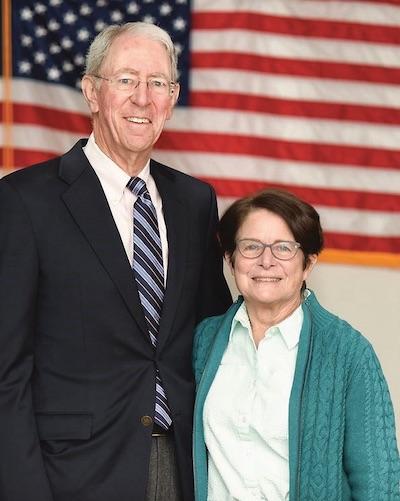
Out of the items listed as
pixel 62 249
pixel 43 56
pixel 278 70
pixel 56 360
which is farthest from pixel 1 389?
pixel 278 70

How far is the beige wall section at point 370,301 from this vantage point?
15.8ft

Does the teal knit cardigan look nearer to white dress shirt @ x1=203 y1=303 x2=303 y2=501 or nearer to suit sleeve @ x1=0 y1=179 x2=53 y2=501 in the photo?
white dress shirt @ x1=203 y1=303 x2=303 y2=501

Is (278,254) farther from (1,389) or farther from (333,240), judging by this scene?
(333,240)

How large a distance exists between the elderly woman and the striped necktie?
0.11 meters

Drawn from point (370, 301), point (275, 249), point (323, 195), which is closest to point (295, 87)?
point (323, 195)

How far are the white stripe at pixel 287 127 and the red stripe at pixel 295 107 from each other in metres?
0.02

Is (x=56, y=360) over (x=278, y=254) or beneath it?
beneath

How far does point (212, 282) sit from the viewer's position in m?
3.24

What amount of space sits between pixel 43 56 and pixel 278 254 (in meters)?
1.92

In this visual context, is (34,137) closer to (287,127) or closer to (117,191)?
(287,127)

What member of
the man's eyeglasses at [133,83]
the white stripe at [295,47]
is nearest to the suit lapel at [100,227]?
the man's eyeglasses at [133,83]

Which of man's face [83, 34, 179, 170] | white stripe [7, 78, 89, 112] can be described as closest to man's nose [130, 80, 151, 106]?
man's face [83, 34, 179, 170]

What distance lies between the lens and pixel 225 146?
4648 millimetres

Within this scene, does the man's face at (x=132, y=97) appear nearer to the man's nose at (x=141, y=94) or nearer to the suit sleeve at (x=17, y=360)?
the man's nose at (x=141, y=94)
